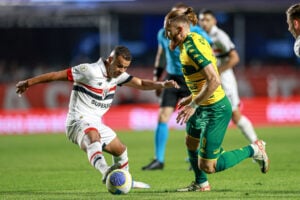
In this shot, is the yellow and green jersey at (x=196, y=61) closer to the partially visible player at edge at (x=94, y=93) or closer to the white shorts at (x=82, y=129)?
the partially visible player at edge at (x=94, y=93)

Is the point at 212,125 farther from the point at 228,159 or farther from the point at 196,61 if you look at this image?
the point at 196,61

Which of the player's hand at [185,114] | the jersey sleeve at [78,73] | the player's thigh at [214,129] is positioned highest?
the jersey sleeve at [78,73]

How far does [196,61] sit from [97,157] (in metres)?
1.51

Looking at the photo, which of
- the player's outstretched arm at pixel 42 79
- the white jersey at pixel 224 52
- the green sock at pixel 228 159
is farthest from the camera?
the white jersey at pixel 224 52

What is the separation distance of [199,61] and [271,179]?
2667mm

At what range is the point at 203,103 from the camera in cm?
885

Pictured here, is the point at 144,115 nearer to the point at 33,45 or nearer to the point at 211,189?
the point at 33,45

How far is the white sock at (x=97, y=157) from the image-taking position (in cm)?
866

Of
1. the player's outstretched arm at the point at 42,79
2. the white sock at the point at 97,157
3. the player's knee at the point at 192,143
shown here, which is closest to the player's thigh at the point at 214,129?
the player's knee at the point at 192,143

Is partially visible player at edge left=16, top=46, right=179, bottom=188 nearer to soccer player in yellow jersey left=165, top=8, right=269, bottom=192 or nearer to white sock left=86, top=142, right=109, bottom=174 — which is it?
white sock left=86, top=142, right=109, bottom=174

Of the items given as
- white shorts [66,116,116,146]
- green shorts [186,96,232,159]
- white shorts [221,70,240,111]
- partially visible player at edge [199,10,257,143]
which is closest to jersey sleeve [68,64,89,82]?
white shorts [66,116,116,146]

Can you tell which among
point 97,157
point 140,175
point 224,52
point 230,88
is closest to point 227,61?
point 224,52

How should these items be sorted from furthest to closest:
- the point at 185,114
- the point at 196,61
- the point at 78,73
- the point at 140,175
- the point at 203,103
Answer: the point at 140,175 → the point at 78,73 → the point at 203,103 → the point at 196,61 → the point at 185,114

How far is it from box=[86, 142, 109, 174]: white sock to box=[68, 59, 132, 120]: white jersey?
61 cm
